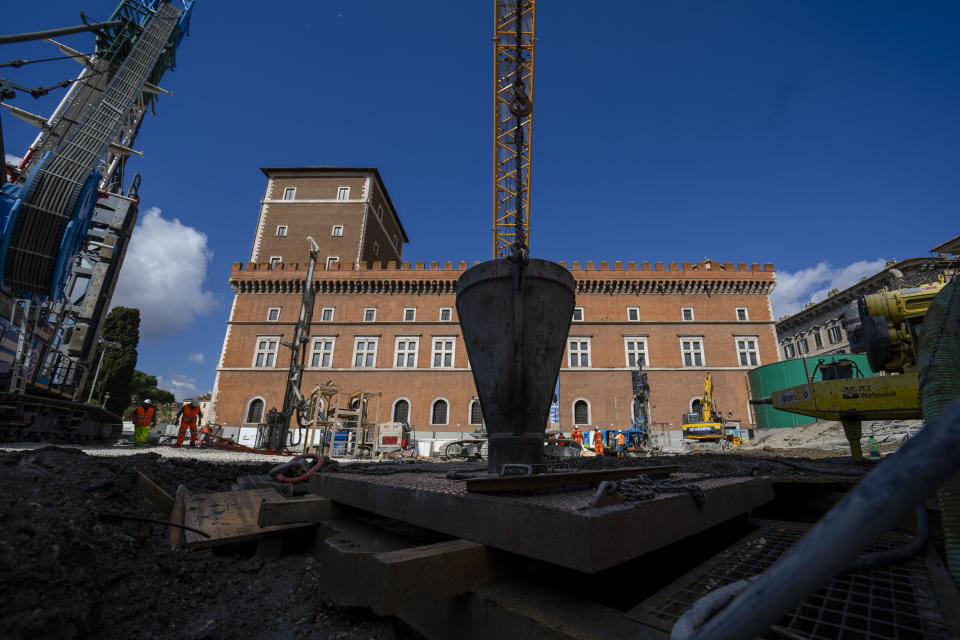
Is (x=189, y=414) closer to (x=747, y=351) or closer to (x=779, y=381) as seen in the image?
(x=779, y=381)

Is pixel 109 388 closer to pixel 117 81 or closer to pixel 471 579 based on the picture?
pixel 117 81

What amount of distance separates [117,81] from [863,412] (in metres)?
26.7

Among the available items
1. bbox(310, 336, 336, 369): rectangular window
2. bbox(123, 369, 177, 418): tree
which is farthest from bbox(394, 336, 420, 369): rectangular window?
bbox(123, 369, 177, 418): tree

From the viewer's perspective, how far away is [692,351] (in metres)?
31.0

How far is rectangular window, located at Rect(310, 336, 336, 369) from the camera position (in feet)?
104

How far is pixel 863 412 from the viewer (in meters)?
6.89

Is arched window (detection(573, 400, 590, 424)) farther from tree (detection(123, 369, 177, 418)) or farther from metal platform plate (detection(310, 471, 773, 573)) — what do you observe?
tree (detection(123, 369, 177, 418))

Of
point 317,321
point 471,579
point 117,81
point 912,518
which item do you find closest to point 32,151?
point 117,81

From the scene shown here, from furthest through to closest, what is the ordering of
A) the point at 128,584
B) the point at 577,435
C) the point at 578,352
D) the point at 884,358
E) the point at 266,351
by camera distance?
the point at 266,351 → the point at 578,352 → the point at 577,435 → the point at 884,358 → the point at 128,584

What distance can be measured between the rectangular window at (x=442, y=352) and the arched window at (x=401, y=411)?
3.50m

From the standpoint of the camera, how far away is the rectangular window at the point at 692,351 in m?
30.7

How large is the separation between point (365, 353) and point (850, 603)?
1250 inches

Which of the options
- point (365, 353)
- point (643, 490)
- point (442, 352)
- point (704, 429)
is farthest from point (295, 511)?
point (365, 353)

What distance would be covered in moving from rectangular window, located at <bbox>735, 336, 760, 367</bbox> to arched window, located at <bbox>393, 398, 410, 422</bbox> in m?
25.0
